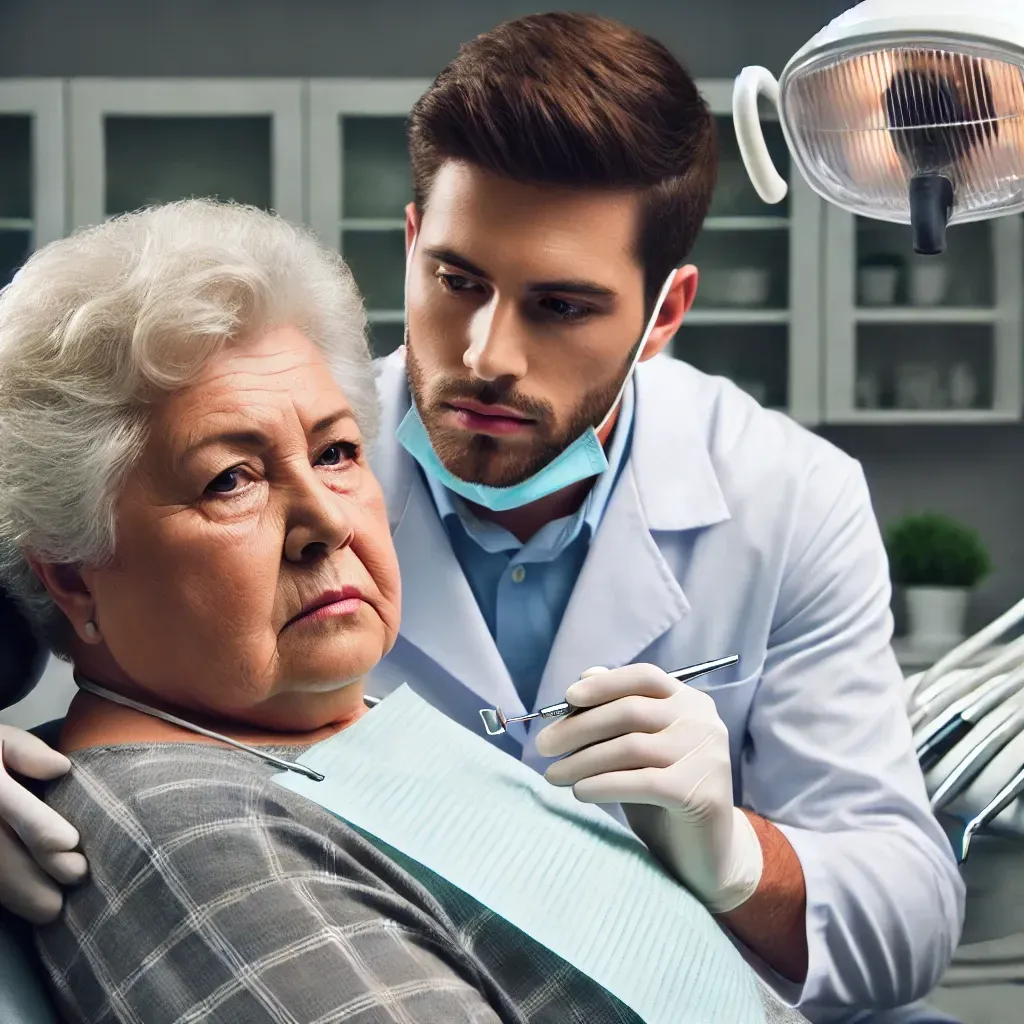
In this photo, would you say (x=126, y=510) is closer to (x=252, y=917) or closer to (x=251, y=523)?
(x=251, y=523)

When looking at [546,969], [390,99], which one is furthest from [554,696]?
[390,99]

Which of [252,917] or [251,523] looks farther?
[251,523]

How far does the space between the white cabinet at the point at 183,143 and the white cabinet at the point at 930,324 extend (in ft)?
4.01

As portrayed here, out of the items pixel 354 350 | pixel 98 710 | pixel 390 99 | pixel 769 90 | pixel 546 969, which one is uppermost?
pixel 390 99

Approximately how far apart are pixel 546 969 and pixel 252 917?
0.69ft

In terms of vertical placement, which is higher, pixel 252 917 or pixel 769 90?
pixel 769 90

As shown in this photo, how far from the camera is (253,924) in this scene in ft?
2.47

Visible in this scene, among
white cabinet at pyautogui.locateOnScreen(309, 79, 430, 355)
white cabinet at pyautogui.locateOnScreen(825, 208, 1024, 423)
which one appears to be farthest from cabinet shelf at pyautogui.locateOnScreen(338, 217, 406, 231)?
white cabinet at pyautogui.locateOnScreen(825, 208, 1024, 423)

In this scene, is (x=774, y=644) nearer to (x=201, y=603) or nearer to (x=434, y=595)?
(x=434, y=595)

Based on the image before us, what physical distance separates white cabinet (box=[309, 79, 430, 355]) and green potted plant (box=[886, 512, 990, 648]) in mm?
1200

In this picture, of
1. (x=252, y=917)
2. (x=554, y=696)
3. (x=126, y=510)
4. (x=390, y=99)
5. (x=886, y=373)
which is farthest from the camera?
(x=886, y=373)

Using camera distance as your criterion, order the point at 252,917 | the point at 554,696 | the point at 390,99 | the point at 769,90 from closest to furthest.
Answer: the point at 252,917 < the point at 769,90 < the point at 554,696 < the point at 390,99

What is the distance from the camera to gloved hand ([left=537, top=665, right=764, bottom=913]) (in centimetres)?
93

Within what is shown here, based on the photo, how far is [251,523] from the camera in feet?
2.92
